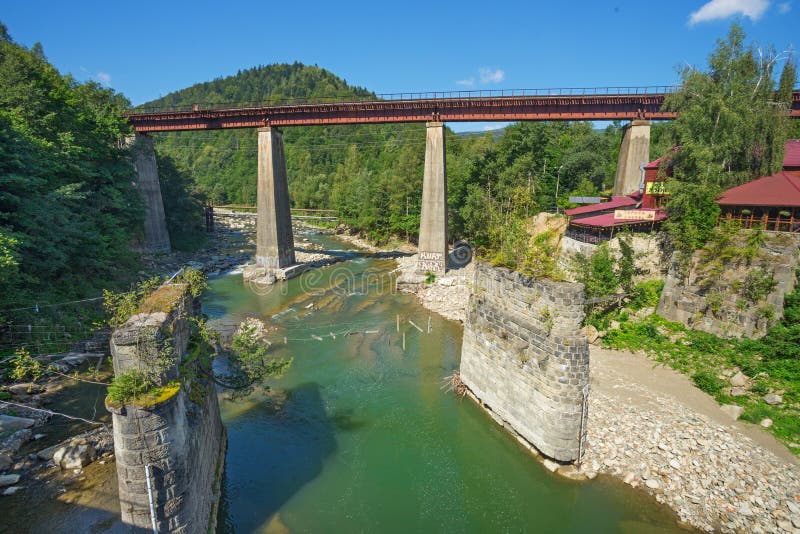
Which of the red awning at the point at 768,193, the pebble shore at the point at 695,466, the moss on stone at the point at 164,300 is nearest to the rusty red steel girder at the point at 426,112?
the red awning at the point at 768,193

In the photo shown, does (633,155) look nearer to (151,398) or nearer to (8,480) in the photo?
(151,398)

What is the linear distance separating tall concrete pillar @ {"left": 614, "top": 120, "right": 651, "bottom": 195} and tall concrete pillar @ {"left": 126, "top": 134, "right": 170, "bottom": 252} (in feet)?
140

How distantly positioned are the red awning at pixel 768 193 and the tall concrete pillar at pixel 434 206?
18.1 meters

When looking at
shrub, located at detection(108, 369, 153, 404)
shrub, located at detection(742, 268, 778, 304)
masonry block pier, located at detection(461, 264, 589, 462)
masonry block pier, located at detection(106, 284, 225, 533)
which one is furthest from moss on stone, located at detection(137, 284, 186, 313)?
shrub, located at detection(742, 268, 778, 304)

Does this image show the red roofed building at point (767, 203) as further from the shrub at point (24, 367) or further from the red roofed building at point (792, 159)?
the shrub at point (24, 367)

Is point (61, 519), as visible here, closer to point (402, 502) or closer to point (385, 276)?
point (402, 502)

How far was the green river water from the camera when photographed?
9.77m

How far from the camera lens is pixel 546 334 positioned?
10.7 m

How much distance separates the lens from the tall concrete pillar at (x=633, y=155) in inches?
1145

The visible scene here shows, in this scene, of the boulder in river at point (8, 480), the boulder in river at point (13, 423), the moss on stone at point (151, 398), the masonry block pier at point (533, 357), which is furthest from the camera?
the boulder in river at point (13, 423)

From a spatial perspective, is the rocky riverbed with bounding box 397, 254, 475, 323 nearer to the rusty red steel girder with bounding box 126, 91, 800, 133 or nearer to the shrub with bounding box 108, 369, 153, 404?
the rusty red steel girder with bounding box 126, 91, 800, 133

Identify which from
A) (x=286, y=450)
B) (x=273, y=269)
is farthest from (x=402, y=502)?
(x=273, y=269)

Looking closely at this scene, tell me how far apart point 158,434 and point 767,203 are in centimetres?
2412

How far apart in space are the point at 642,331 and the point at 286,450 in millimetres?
15938
